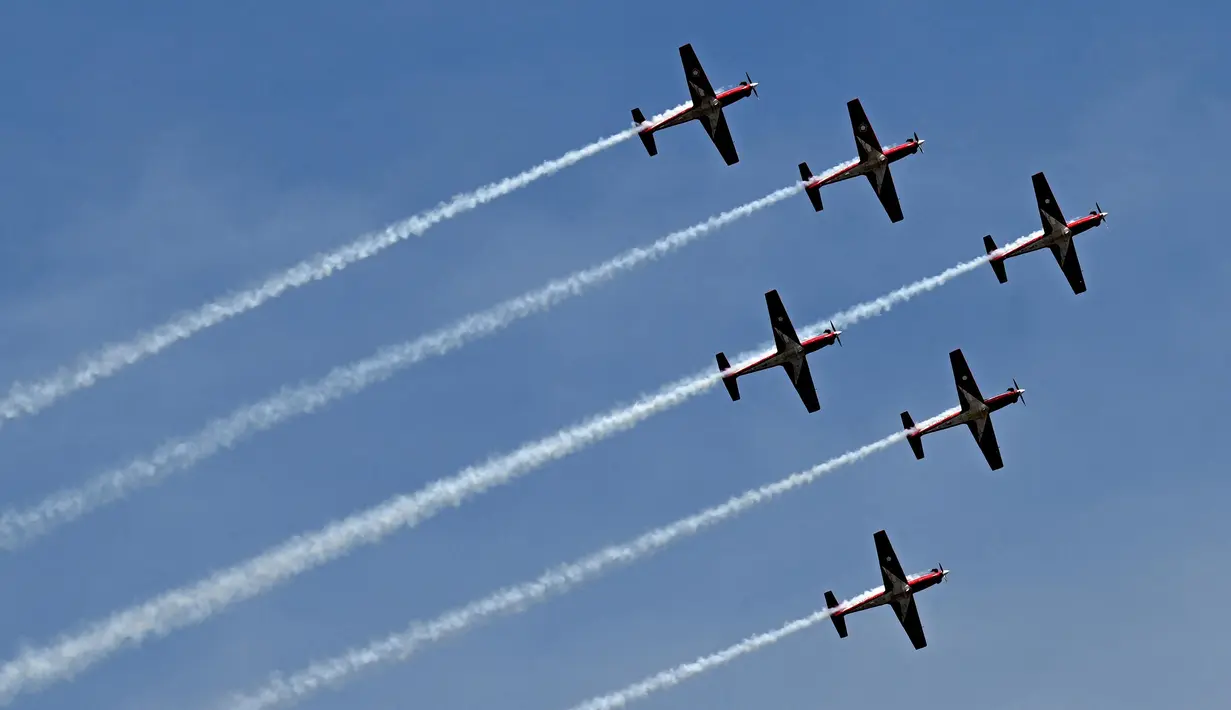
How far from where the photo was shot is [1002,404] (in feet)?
400

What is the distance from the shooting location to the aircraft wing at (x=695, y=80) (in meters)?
118

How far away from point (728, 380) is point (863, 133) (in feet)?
57.2

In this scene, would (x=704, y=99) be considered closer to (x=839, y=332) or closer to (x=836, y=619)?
(x=839, y=332)

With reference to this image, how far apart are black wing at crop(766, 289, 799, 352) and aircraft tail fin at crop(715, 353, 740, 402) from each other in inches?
173

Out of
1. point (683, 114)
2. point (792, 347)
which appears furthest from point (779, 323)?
point (683, 114)

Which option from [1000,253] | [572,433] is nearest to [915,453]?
[1000,253]

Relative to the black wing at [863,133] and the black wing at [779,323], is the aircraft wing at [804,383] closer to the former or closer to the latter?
the black wing at [779,323]

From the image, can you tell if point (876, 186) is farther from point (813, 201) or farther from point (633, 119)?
point (633, 119)

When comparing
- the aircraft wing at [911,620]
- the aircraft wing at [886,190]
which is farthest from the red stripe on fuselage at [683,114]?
the aircraft wing at [911,620]

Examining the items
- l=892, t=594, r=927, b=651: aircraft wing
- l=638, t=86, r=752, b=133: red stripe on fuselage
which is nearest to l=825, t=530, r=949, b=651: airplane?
l=892, t=594, r=927, b=651: aircraft wing

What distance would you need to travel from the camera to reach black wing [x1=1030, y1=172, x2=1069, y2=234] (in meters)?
124

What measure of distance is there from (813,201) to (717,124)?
7.01m

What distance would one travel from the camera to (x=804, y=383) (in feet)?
390

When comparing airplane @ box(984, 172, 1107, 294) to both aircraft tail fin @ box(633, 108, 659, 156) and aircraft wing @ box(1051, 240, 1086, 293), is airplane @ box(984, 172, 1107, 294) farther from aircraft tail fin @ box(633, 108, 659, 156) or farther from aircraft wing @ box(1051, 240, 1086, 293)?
aircraft tail fin @ box(633, 108, 659, 156)
